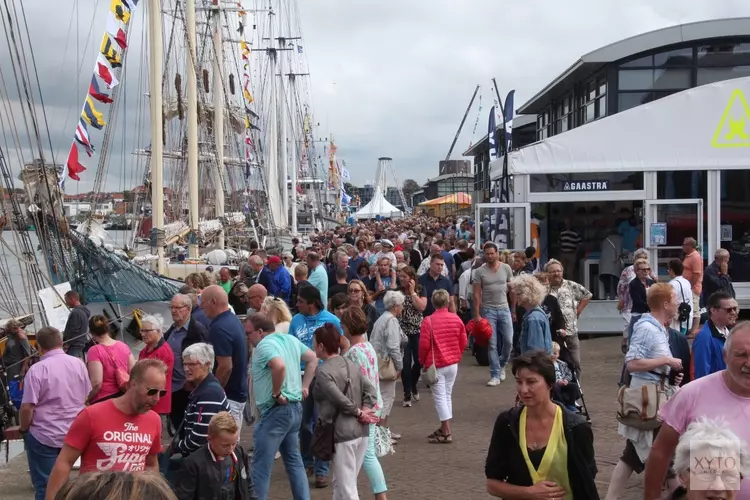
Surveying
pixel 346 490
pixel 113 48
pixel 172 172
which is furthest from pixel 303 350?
→ pixel 172 172

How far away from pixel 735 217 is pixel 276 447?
497 inches

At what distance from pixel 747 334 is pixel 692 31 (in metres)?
18.3

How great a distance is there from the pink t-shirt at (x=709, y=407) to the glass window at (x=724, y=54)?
18.7 metres

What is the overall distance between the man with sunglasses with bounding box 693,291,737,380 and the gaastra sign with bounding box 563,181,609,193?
9944 millimetres

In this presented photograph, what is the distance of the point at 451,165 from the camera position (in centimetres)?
12438

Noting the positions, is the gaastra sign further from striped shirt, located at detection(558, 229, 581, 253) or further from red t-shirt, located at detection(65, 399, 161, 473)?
red t-shirt, located at detection(65, 399, 161, 473)

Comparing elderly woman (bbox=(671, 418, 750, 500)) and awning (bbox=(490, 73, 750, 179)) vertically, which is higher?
awning (bbox=(490, 73, 750, 179))

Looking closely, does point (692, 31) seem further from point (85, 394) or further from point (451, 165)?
point (451, 165)

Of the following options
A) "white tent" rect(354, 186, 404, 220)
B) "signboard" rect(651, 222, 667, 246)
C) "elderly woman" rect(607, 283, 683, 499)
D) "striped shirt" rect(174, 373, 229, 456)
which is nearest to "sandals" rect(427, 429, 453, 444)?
"elderly woman" rect(607, 283, 683, 499)

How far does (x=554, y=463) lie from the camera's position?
388 cm

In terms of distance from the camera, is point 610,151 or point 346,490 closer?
point 346,490

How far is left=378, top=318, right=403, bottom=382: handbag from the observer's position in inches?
341

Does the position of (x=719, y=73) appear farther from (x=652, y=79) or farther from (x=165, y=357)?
(x=165, y=357)

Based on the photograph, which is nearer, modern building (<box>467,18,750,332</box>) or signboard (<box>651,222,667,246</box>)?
signboard (<box>651,222,667,246</box>)
